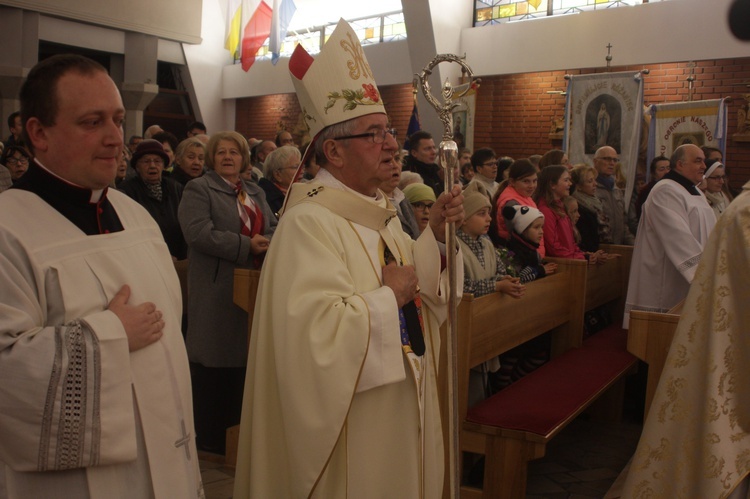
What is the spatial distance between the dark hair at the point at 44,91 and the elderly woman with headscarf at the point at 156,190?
350 cm

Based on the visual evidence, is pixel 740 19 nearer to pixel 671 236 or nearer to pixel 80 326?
pixel 671 236

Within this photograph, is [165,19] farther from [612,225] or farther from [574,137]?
[612,225]

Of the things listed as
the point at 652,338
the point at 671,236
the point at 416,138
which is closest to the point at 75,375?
the point at 652,338

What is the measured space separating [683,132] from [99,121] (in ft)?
27.4

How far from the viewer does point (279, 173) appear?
5.19 meters

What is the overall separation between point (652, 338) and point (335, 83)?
2027 mm

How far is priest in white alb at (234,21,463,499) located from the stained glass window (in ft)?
31.6

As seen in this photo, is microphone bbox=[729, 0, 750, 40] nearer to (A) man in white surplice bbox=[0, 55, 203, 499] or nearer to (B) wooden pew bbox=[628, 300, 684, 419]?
(B) wooden pew bbox=[628, 300, 684, 419]

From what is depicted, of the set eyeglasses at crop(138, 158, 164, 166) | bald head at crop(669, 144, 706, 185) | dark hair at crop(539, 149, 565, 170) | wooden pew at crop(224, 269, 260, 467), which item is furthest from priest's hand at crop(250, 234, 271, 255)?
dark hair at crop(539, 149, 565, 170)

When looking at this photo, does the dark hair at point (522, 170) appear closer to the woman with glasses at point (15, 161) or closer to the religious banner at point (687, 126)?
the woman with glasses at point (15, 161)

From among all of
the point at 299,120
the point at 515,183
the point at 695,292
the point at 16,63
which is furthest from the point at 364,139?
the point at 299,120

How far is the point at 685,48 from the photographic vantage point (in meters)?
10.1

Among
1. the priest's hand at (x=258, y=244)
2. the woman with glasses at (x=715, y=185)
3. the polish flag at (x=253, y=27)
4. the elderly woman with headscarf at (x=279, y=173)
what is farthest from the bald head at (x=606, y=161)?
the polish flag at (x=253, y=27)

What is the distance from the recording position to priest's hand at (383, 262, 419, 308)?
2.29 m
